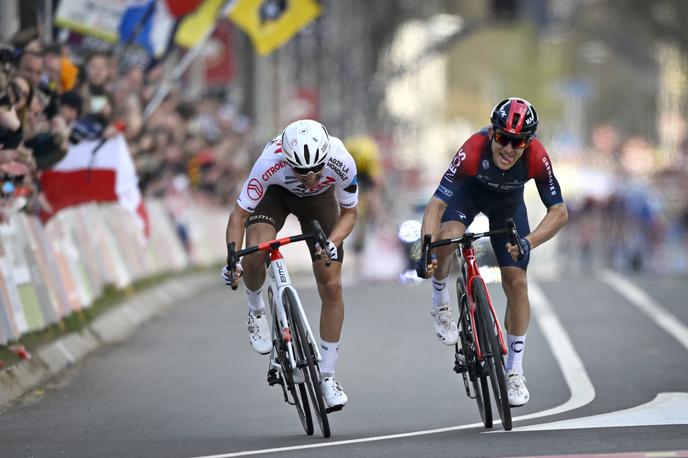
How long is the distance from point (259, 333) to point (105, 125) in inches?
258

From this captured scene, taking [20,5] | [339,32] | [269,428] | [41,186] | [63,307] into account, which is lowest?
[269,428]

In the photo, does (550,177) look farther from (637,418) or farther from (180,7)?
(180,7)

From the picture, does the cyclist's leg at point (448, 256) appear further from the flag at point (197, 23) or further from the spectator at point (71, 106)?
the flag at point (197, 23)

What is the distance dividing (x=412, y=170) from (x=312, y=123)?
71.1 meters

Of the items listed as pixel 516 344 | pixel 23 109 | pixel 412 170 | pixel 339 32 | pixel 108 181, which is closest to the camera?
pixel 516 344

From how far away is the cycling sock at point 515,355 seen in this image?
35.3 ft

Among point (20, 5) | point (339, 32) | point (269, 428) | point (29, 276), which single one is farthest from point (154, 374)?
point (339, 32)

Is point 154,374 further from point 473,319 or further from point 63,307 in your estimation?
point 473,319

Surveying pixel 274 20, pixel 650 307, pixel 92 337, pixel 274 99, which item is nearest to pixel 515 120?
pixel 92 337

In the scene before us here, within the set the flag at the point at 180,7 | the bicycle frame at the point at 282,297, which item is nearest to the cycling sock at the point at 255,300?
the bicycle frame at the point at 282,297

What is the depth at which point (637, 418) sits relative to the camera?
1067 cm

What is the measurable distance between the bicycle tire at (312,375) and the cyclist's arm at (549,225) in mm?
1428

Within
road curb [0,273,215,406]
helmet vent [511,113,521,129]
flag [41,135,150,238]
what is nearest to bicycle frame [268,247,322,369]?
helmet vent [511,113,521,129]

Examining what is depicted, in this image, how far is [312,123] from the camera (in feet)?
33.2
